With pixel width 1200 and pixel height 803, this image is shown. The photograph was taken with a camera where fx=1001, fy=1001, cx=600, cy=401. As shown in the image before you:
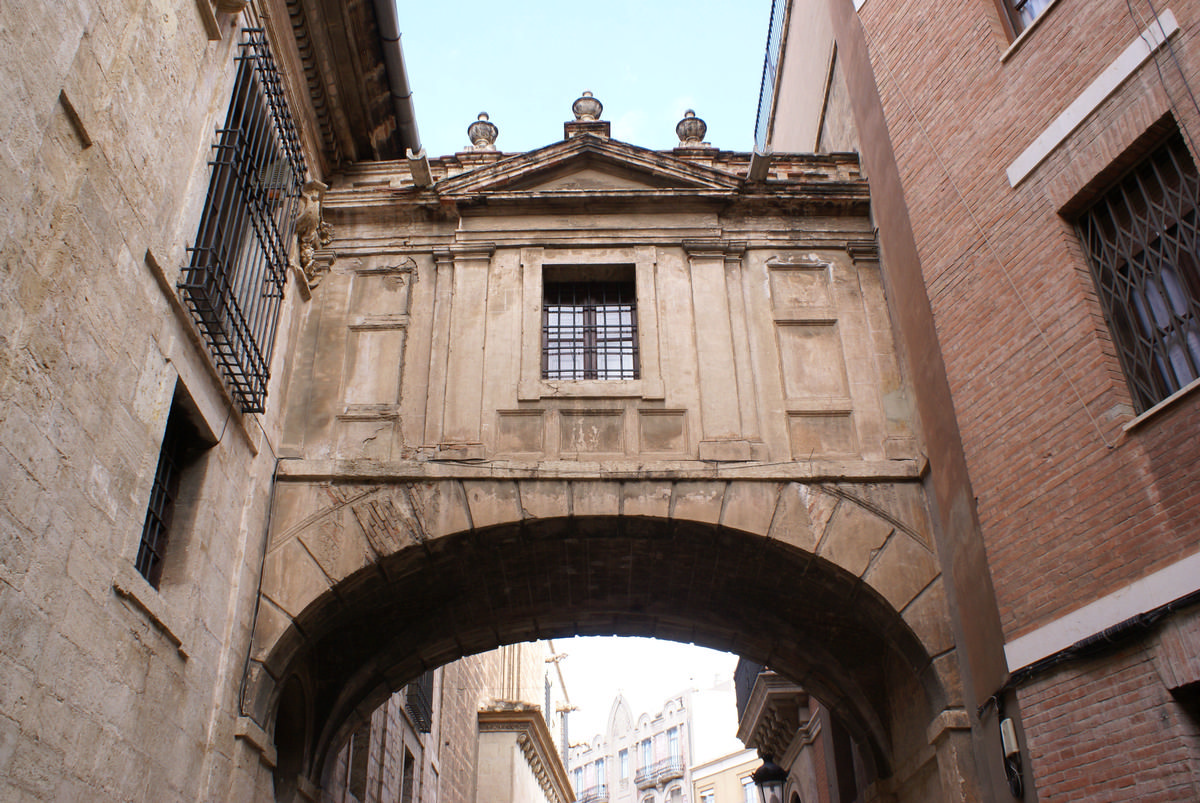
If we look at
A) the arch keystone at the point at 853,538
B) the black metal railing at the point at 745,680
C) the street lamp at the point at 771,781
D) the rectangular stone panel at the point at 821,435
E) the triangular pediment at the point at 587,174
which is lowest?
the street lamp at the point at 771,781

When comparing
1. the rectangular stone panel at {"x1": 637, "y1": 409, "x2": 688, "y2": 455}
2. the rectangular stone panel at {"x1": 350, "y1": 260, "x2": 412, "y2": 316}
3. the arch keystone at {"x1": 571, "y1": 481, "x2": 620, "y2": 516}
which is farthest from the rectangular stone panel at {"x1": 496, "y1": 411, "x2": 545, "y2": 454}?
the rectangular stone panel at {"x1": 350, "y1": 260, "x2": 412, "y2": 316}

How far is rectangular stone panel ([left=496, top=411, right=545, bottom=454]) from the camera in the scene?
28.1ft

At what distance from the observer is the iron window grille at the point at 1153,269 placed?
5.86m

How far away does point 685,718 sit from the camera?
53.6 metres

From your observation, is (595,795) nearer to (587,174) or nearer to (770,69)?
(770,69)

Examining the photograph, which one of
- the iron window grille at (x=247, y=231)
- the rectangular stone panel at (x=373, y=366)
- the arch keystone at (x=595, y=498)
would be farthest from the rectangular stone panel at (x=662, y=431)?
the iron window grille at (x=247, y=231)

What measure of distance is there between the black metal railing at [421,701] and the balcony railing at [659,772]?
38827mm

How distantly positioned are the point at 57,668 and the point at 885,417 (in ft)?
21.2

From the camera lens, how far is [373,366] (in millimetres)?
9078

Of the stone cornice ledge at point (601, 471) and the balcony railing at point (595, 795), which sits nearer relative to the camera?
the stone cornice ledge at point (601, 471)

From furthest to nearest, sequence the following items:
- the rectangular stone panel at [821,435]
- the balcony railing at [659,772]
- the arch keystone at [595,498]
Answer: the balcony railing at [659,772], the rectangular stone panel at [821,435], the arch keystone at [595,498]

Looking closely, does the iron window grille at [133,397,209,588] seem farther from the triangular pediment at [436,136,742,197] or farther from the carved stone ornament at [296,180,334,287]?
the triangular pediment at [436,136,742,197]

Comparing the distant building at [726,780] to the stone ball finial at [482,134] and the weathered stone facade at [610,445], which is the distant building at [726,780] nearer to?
the weathered stone facade at [610,445]

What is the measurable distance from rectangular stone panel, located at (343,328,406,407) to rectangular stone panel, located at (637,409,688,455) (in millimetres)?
2200
